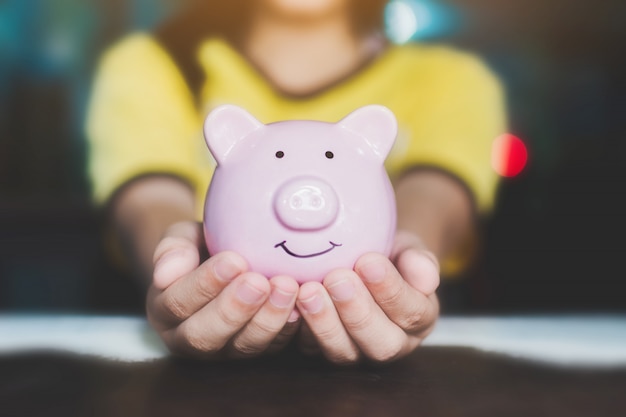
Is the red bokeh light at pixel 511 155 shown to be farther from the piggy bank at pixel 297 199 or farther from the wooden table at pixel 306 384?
the piggy bank at pixel 297 199

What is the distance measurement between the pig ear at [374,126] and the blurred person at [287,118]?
100 mm

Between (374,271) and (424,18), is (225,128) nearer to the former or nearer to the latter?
(374,271)

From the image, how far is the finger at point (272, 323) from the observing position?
523 millimetres

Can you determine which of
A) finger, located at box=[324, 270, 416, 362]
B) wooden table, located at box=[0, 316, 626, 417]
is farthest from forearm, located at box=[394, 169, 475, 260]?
finger, located at box=[324, 270, 416, 362]

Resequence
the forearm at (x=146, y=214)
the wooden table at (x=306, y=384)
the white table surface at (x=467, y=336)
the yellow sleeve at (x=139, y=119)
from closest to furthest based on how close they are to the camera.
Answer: the wooden table at (x=306, y=384) → the white table surface at (x=467, y=336) → the forearm at (x=146, y=214) → the yellow sleeve at (x=139, y=119)

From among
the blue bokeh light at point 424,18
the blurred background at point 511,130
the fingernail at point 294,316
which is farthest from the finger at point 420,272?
the blue bokeh light at point 424,18

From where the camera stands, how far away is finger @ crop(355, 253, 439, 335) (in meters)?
0.54

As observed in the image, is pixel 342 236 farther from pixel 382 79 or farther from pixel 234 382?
pixel 382 79

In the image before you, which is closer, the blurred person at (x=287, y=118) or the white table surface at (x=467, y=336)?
the blurred person at (x=287, y=118)

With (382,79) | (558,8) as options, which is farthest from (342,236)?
(558,8)

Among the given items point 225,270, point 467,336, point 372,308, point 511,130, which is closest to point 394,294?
point 372,308

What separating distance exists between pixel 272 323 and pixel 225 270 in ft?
0.19

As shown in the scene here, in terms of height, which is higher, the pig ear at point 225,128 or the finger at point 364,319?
the pig ear at point 225,128

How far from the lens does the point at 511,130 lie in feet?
9.18
